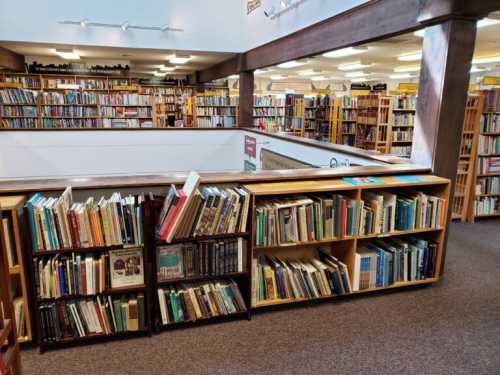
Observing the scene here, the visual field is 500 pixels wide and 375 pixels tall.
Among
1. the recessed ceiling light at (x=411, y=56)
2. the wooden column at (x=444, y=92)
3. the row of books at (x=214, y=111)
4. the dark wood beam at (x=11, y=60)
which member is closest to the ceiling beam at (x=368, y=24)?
the wooden column at (x=444, y=92)

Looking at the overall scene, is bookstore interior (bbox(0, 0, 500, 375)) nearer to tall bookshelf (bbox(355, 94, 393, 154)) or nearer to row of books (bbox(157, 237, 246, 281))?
row of books (bbox(157, 237, 246, 281))

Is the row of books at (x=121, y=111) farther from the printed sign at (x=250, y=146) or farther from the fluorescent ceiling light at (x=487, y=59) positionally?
the fluorescent ceiling light at (x=487, y=59)

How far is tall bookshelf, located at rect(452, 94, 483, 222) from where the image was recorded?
475 centimetres

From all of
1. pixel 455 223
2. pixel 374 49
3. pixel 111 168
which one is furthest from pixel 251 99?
pixel 455 223

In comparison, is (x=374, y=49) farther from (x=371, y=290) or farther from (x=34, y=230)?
(x=34, y=230)

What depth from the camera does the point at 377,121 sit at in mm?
7551

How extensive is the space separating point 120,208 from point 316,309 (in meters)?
1.62

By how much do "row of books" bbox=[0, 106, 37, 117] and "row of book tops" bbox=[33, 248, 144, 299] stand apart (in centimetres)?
821

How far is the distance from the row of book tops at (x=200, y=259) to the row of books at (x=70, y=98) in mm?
8038

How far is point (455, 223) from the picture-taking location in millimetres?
4875

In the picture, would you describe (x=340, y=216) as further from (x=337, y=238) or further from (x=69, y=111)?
(x=69, y=111)

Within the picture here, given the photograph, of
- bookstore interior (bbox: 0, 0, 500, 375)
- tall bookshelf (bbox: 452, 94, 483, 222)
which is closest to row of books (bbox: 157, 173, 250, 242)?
bookstore interior (bbox: 0, 0, 500, 375)

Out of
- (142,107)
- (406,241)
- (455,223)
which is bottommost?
(455,223)

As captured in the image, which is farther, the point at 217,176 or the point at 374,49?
the point at 374,49
